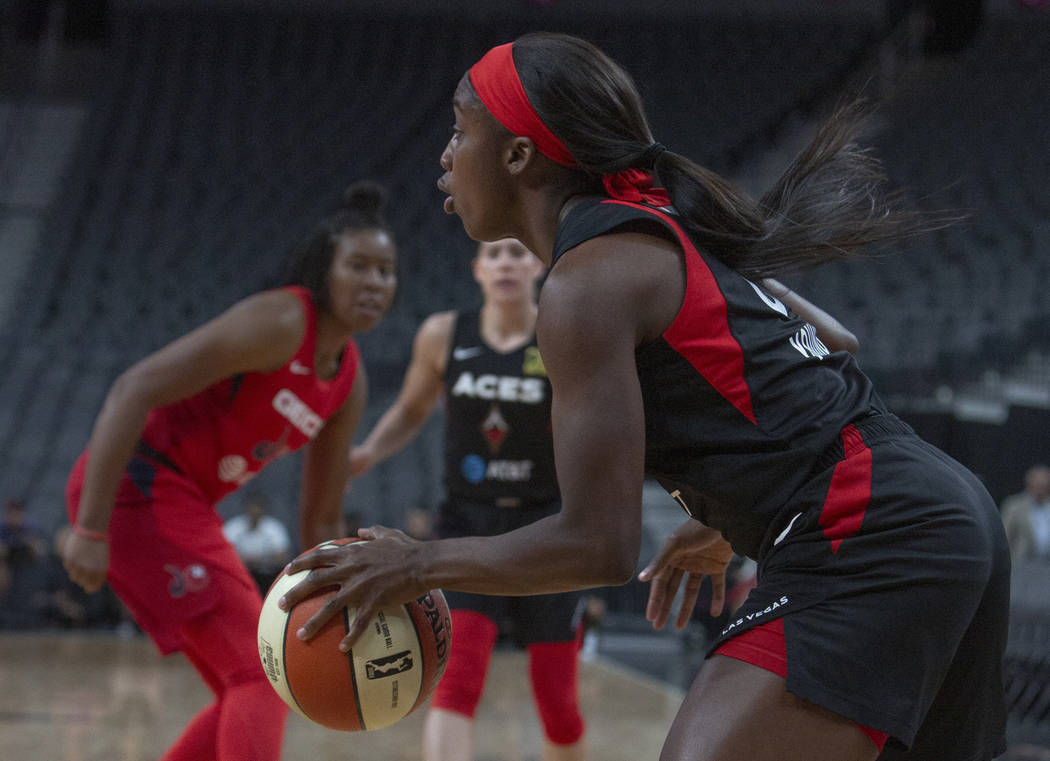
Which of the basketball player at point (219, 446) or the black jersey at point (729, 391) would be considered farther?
the basketball player at point (219, 446)

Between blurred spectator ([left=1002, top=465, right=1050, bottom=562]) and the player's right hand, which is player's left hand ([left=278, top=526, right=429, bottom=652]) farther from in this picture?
blurred spectator ([left=1002, top=465, right=1050, bottom=562])

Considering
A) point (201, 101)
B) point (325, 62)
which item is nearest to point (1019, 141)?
point (325, 62)

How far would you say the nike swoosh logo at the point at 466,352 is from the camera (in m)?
4.17

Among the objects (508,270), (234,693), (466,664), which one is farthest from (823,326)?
(508,270)

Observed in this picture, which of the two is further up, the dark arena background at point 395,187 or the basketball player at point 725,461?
the basketball player at point 725,461

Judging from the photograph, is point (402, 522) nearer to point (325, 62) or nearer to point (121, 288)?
point (121, 288)

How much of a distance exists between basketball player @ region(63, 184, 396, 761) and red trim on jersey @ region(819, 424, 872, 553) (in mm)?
1699

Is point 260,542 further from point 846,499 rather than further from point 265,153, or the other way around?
point 846,499

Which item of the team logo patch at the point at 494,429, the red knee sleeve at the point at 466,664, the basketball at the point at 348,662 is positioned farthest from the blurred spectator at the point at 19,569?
the basketball at the point at 348,662

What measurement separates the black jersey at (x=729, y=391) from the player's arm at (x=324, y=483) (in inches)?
82.2

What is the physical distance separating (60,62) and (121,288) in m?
5.18

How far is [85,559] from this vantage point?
9.48 ft

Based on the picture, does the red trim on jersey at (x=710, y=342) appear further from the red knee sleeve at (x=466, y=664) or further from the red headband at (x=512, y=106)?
the red knee sleeve at (x=466, y=664)

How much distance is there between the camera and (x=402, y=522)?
1112 cm
